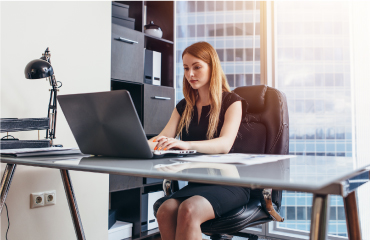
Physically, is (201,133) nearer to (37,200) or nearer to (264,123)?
(264,123)

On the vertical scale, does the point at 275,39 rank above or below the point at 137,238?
above

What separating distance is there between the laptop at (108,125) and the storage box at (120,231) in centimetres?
127

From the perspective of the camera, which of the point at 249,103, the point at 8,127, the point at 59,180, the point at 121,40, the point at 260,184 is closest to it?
the point at 260,184

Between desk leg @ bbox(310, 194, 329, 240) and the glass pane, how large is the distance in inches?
72.3

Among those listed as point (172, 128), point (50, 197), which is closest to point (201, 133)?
point (172, 128)

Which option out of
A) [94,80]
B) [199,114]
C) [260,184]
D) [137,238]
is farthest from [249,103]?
[137,238]

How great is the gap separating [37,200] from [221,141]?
1.10 meters

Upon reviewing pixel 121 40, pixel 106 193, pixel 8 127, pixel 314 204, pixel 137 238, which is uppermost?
pixel 121 40

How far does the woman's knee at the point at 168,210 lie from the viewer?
121 cm

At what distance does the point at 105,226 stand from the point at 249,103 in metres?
1.24

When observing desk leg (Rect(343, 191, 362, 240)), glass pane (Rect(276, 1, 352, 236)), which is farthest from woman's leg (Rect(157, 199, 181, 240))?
glass pane (Rect(276, 1, 352, 236))

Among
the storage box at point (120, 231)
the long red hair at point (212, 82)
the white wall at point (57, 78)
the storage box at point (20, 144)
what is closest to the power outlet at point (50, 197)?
the white wall at point (57, 78)

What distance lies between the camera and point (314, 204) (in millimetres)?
603

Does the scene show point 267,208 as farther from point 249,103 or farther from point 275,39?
point 275,39
